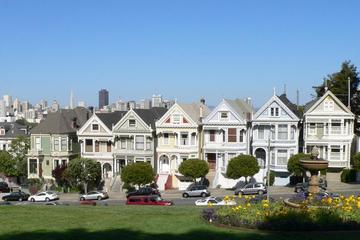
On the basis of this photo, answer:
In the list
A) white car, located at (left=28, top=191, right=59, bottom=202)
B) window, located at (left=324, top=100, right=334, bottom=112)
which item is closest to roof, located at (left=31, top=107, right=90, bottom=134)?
white car, located at (left=28, top=191, right=59, bottom=202)

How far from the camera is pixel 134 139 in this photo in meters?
63.5

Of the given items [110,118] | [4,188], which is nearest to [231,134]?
[110,118]

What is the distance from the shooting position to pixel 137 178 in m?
56.9

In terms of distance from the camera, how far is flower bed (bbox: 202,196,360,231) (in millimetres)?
20000

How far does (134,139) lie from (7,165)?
60.5ft

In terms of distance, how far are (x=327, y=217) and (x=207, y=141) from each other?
41.4m

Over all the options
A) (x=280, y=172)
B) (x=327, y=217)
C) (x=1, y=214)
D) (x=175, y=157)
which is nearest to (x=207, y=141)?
(x=175, y=157)

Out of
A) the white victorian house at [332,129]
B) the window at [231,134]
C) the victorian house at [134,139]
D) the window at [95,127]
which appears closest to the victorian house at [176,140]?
the victorian house at [134,139]

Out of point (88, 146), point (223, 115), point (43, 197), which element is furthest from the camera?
point (88, 146)

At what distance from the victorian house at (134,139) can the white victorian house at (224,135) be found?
6294 mm

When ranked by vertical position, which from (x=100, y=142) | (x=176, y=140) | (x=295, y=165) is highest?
(x=176, y=140)

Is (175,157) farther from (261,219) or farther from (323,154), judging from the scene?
(261,219)

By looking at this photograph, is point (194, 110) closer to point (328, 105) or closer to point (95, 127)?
point (95, 127)

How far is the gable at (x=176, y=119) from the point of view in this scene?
6178cm
